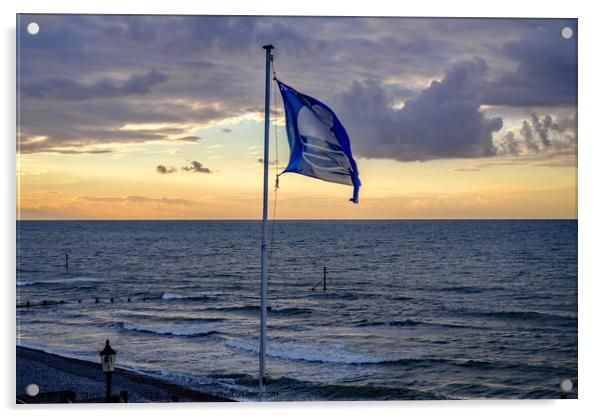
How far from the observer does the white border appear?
7.12 meters

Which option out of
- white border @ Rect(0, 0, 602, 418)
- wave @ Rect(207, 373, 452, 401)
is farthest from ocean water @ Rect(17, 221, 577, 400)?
white border @ Rect(0, 0, 602, 418)

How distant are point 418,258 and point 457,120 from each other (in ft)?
96.6

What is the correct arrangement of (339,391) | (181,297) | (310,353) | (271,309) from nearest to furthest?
(339,391), (310,353), (271,309), (181,297)

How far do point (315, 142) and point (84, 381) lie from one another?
4.70 m

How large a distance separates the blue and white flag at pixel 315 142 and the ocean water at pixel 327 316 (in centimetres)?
230

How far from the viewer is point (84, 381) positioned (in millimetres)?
9258

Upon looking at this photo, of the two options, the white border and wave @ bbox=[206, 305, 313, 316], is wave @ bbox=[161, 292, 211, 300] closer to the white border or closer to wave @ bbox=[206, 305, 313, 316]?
wave @ bbox=[206, 305, 313, 316]

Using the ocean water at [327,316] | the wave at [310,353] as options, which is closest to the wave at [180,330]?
the ocean water at [327,316]

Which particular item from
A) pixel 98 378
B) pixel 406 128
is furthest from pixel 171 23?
pixel 98 378
